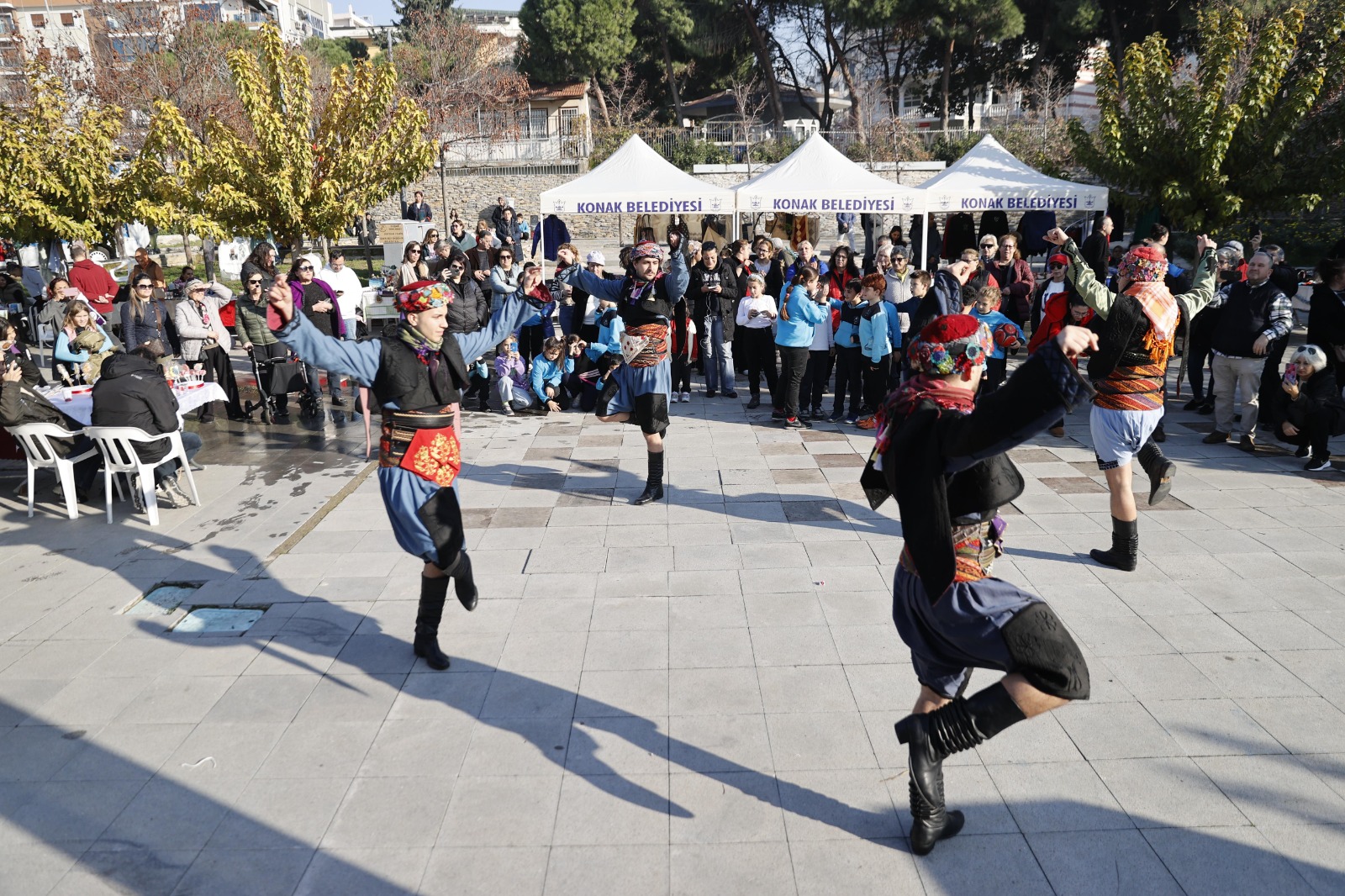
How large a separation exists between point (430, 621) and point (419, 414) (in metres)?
1.06

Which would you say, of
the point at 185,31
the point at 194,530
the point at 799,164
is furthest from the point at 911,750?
the point at 185,31

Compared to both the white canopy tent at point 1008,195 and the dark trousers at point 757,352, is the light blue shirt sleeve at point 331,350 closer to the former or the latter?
the dark trousers at point 757,352

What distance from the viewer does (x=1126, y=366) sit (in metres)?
5.70

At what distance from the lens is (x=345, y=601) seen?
562 centimetres

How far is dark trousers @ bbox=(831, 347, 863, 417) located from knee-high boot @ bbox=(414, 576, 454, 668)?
615 cm

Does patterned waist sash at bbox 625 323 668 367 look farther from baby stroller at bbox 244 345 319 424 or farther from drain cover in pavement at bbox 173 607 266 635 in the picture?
baby stroller at bbox 244 345 319 424

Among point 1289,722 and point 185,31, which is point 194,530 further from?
point 185,31

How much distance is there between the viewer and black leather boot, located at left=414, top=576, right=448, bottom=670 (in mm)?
4734

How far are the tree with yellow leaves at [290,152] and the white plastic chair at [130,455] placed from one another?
760 centimetres

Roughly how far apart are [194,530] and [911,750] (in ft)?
18.9

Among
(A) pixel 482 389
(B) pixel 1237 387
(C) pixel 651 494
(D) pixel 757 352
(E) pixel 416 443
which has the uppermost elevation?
(E) pixel 416 443

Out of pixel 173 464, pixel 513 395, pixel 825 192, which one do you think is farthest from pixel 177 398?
pixel 825 192

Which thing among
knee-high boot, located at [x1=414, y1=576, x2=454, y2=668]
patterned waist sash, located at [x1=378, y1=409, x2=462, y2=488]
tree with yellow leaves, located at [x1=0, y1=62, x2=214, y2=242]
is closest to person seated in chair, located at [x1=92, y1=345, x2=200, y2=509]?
patterned waist sash, located at [x1=378, y1=409, x2=462, y2=488]

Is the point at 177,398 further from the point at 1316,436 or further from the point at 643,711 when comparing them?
the point at 1316,436
